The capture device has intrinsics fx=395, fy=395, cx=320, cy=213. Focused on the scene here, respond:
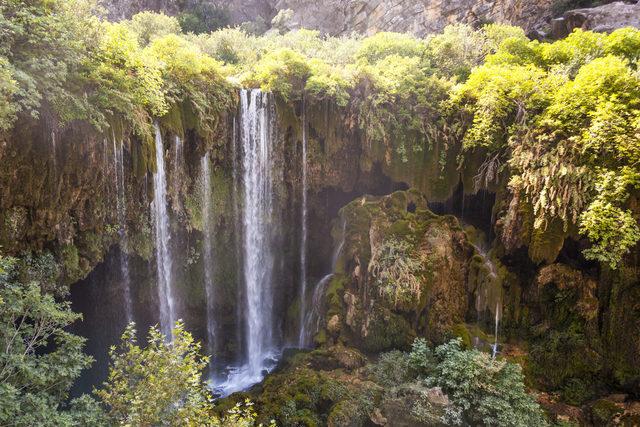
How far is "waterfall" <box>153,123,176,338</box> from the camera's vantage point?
12.3 m

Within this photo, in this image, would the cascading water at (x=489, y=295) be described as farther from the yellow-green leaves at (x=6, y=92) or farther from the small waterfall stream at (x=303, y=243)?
the yellow-green leaves at (x=6, y=92)

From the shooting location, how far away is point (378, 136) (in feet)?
46.4

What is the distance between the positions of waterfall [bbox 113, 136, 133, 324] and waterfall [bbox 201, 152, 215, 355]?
8.69ft

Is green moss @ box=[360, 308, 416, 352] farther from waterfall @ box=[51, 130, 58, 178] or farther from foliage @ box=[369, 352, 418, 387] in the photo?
waterfall @ box=[51, 130, 58, 178]

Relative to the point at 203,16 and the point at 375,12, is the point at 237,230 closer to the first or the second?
the point at 375,12

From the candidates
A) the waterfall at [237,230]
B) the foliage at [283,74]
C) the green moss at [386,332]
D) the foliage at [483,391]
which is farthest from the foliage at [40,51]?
the foliage at [483,391]

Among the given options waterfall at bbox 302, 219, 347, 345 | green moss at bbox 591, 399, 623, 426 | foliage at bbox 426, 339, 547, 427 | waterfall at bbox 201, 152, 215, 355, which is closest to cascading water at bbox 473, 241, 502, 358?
foliage at bbox 426, 339, 547, 427

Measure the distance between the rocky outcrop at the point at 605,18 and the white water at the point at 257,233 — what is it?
44.9 ft

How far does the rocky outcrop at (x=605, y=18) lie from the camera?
53.1ft

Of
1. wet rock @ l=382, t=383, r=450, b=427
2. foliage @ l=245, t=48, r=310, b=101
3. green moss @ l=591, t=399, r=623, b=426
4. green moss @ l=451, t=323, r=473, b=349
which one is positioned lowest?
green moss @ l=591, t=399, r=623, b=426

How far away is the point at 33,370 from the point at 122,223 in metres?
6.19

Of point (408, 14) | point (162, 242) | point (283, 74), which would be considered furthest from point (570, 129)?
point (408, 14)

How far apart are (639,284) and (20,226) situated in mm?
15332

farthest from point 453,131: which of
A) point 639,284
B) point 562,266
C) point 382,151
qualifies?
point 639,284
